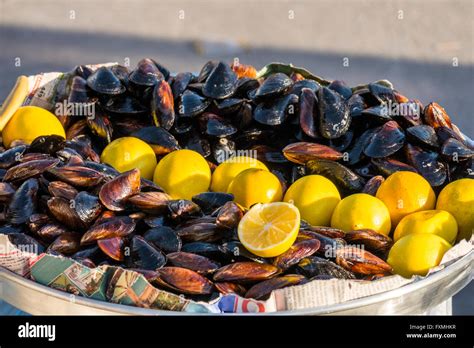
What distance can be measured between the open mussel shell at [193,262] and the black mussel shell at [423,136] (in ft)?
2.48

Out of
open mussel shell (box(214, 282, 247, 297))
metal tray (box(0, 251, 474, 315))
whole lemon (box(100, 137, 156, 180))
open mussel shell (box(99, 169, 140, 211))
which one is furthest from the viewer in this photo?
whole lemon (box(100, 137, 156, 180))

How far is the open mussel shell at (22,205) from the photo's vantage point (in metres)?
1.79

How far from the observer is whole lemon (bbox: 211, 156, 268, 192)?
2025 mm

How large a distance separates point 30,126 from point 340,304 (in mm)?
1172

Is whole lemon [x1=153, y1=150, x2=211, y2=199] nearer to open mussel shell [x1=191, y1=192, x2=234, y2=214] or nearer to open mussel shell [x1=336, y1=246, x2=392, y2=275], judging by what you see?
open mussel shell [x1=191, y1=192, x2=234, y2=214]

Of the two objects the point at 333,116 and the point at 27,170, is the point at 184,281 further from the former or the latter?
the point at 333,116

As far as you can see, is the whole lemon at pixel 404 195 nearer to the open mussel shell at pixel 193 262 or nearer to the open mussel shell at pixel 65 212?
the open mussel shell at pixel 193 262

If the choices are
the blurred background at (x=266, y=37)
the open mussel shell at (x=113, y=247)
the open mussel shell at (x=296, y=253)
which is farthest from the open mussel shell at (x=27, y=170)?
A: the blurred background at (x=266, y=37)

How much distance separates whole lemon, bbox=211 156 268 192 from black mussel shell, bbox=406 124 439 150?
16.9 inches

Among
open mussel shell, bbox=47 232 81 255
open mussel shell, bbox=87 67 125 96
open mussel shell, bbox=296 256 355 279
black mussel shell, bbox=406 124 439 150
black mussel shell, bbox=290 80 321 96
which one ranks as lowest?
open mussel shell, bbox=296 256 355 279

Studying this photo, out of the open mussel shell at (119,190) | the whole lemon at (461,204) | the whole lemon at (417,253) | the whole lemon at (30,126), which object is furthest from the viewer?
the whole lemon at (30,126)

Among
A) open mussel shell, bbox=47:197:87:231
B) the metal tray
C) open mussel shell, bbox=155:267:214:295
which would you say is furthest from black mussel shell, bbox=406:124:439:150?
open mussel shell, bbox=47:197:87:231
